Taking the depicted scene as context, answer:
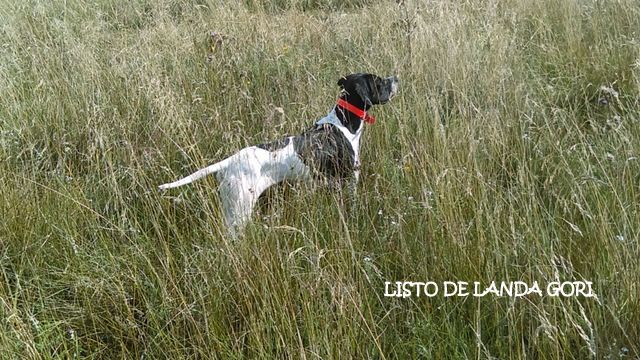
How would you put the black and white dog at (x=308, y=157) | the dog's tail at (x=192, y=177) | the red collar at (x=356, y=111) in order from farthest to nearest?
the red collar at (x=356, y=111)
the black and white dog at (x=308, y=157)
the dog's tail at (x=192, y=177)

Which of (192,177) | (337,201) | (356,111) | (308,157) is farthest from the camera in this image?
(356,111)

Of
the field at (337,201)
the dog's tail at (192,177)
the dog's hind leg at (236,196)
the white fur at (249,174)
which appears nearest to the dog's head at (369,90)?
the field at (337,201)

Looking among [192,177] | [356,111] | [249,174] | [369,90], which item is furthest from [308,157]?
[369,90]

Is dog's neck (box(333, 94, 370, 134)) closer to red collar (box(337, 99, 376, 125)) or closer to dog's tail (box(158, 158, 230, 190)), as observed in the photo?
red collar (box(337, 99, 376, 125))

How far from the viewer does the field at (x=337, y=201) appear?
165 cm

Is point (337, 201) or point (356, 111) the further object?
point (356, 111)

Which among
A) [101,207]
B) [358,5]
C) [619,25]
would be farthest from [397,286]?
[358,5]

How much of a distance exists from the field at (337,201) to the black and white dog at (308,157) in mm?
104

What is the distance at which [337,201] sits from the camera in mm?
2250

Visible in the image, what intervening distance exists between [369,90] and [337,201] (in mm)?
1064

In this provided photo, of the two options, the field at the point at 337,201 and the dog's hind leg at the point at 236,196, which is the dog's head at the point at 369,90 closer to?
the field at the point at 337,201

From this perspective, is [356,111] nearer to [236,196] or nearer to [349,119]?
[349,119]

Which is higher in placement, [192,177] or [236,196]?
[192,177]

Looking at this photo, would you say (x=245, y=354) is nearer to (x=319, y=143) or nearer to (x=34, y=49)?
(x=319, y=143)
